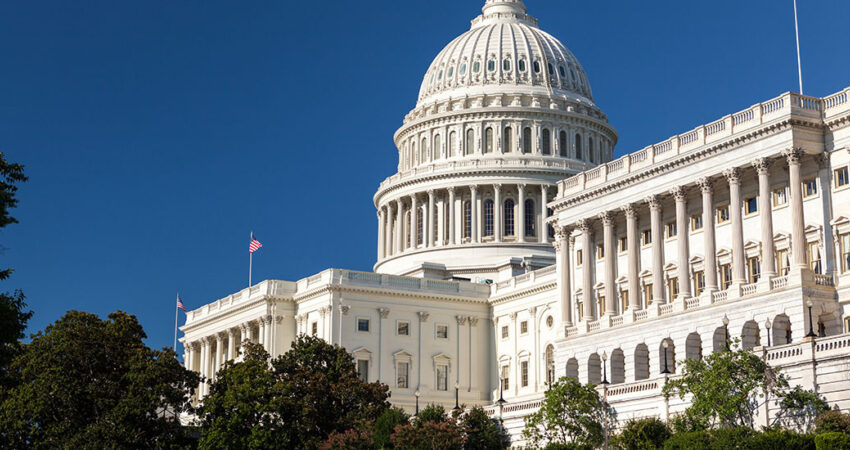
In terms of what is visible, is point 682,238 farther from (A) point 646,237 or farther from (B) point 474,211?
(B) point 474,211

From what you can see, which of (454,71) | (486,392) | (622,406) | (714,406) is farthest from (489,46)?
(714,406)

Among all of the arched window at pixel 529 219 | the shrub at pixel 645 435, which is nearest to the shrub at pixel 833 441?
the shrub at pixel 645 435

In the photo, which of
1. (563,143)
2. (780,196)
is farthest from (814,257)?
(563,143)

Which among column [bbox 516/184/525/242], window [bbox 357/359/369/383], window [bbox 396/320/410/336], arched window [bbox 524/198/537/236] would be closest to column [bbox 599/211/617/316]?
window [bbox 357/359/369/383]

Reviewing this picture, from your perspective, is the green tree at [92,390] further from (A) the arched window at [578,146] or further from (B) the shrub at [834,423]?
(A) the arched window at [578,146]

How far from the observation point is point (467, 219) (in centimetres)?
13938

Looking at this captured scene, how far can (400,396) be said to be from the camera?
4530 inches

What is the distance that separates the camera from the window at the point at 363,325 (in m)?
115

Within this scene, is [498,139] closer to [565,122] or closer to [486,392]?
[565,122]

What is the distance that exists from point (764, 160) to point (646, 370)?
15.4m

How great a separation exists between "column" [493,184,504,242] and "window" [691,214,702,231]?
5065 centimetres

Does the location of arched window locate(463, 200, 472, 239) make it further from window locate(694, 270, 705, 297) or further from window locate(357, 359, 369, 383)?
window locate(694, 270, 705, 297)

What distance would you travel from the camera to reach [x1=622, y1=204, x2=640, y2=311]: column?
90125 mm

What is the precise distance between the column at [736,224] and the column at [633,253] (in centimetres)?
943
